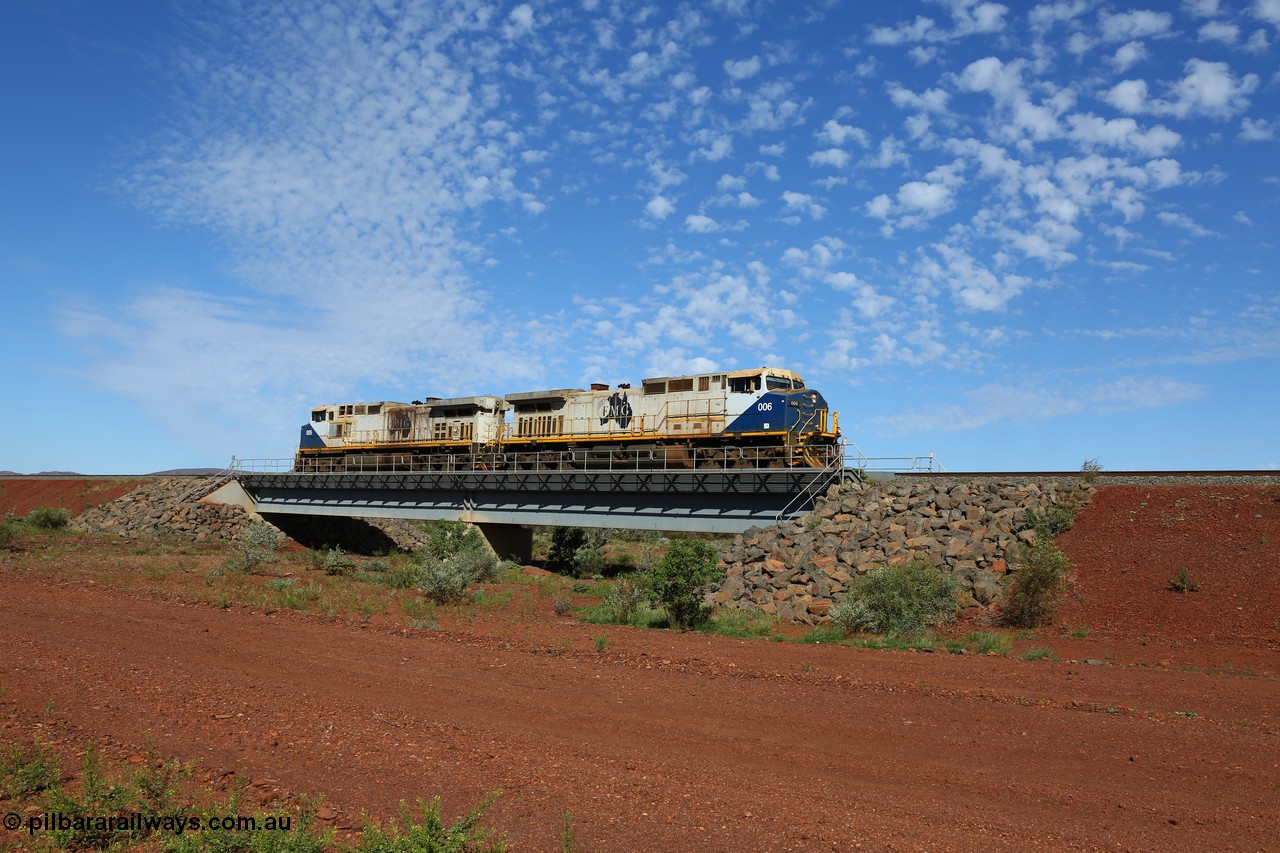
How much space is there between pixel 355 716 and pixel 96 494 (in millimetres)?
54599

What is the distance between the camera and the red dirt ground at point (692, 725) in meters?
6.60

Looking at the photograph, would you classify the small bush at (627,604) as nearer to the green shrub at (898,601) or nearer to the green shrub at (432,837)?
the green shrub at (898,601)

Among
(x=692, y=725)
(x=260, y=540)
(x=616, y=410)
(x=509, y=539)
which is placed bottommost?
(x=692, y=725)

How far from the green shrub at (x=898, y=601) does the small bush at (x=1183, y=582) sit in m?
4.63

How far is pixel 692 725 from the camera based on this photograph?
929cm

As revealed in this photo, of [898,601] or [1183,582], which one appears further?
[1183,582]

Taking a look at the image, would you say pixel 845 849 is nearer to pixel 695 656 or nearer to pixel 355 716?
pixel 355 716

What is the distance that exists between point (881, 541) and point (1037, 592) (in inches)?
184

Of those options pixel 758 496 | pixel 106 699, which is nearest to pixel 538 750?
pixel 106 699

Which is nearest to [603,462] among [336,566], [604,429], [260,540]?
[604,429]

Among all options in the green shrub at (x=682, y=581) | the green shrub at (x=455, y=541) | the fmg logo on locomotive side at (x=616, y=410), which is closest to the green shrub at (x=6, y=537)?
the green shrub at (x=455, y=541)

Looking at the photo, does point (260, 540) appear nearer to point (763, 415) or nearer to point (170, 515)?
point (170, 515)

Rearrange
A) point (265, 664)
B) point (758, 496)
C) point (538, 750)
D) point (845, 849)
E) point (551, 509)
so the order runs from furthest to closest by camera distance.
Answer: point (551, 509), point (758, 496), point (265, 664), point (538, 750), point (845, 849)

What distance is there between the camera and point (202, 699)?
9562 millimetres
